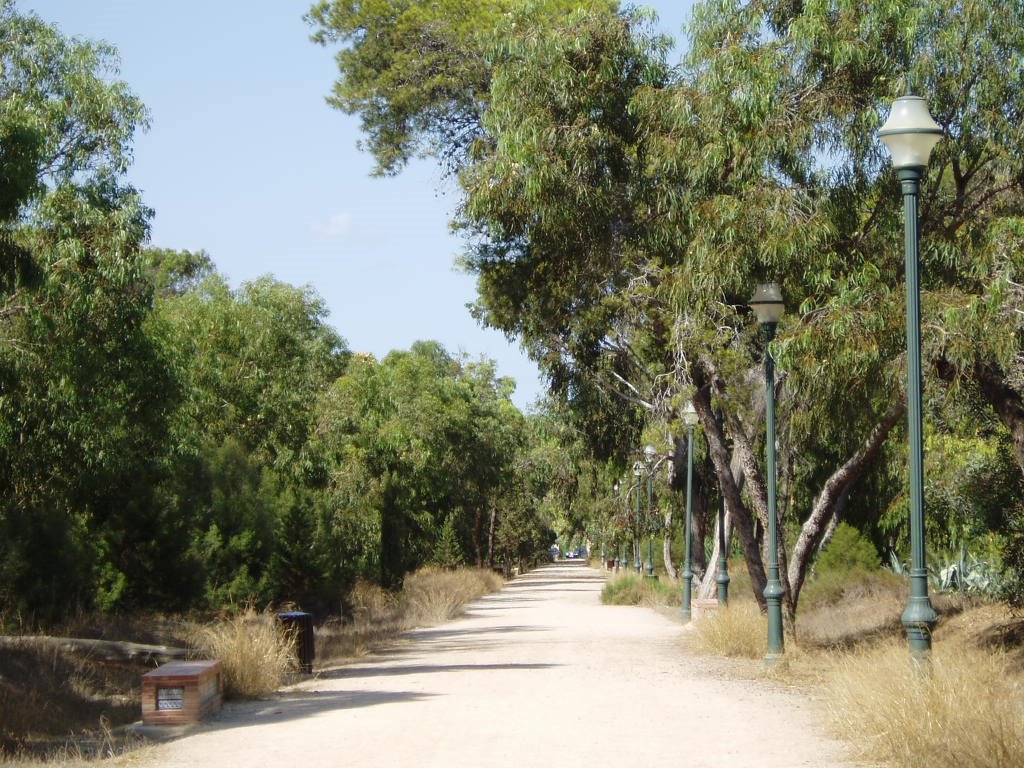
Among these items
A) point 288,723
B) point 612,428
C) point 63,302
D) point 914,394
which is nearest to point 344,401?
point 612,428

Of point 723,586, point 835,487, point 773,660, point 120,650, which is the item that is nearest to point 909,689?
point 773,660

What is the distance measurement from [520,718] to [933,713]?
4.75 m

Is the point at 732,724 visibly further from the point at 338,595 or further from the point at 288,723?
the point at 338,595

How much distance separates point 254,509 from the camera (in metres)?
25.4

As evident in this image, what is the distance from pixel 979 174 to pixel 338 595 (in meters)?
17.6

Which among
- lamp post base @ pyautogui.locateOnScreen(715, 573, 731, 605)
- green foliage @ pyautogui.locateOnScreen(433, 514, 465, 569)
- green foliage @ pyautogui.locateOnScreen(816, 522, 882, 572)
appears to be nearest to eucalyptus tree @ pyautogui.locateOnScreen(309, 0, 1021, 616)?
lamp post base @ pyautogui.locateOnScreen(715, 573, 731, 605)

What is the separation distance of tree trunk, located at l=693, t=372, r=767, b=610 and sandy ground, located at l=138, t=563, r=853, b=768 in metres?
1.82

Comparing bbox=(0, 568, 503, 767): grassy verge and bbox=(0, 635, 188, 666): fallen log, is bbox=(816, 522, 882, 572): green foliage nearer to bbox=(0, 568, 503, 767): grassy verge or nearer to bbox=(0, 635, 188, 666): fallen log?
bbox=(0, 568, 503, 767): grassy verge

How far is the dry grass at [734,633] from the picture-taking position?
20125 millimetres

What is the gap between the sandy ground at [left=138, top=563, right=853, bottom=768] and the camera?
1034 cm

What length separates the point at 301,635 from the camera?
59.3 feet

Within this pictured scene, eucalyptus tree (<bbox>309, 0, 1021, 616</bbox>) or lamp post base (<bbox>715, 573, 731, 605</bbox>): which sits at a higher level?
eucalyptus tree (<bbox>309, 0, 1021, 616</bbox>)

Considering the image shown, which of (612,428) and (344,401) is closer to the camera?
(612,428)

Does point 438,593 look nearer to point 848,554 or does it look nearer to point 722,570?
point 848,554
